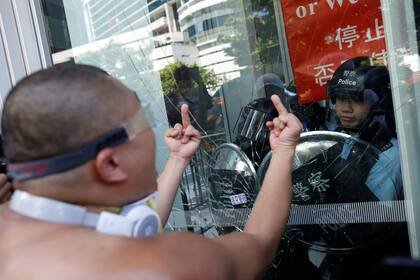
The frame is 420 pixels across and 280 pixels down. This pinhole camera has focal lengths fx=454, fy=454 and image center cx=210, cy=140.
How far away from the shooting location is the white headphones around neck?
85 cm

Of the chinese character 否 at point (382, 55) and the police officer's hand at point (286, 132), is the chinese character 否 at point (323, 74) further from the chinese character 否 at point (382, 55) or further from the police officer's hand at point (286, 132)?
the police officer's hand at point (286, 132)

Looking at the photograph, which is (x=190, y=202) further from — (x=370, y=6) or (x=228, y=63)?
(x=370, y=6)

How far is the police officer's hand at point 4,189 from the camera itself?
4.52 ft

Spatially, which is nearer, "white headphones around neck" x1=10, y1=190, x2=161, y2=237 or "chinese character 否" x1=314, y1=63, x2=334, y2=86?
"white headphones around neck" x1=10, y1=190, x2=161, y2=237

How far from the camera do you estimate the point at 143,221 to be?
89cm

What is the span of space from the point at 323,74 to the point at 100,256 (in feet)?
4.27

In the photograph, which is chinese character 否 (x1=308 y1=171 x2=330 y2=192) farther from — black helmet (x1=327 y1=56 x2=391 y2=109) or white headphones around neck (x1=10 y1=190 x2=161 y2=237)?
white headphones around neck (x1=10 y1=190 x2=161 y2=237)

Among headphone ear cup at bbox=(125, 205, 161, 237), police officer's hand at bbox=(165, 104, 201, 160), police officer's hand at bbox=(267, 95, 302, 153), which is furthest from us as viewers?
police officer's hand at bbox=(165, 104, 201, 160)

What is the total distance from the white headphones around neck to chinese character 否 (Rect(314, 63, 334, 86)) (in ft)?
3.76

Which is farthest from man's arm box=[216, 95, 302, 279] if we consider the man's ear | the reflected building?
the reflected building

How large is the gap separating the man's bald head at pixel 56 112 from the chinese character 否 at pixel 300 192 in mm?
1185

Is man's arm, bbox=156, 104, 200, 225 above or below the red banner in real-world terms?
below

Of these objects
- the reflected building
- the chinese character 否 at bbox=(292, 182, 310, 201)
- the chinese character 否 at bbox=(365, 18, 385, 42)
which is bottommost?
the chinese character 否 at bbox=(292, 182, 310, 201)

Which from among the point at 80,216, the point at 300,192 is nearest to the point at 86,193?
the point at 80,216
